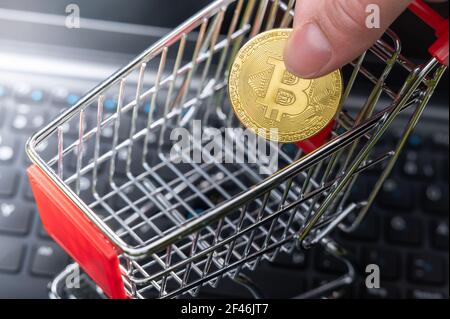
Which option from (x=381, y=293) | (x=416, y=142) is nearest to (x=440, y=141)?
(x=416, y=142)

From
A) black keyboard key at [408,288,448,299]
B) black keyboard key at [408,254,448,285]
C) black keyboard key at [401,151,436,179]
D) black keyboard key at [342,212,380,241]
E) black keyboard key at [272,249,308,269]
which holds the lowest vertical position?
black keyboard key at [408,288,448,299]

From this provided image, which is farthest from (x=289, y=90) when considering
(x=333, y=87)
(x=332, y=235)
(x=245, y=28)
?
(x=332, y=235)

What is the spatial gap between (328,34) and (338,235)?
0.38 m

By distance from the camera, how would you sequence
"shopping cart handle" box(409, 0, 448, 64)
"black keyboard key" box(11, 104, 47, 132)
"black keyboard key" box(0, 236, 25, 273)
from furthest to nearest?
"black keyboard key" box(11, 104, 47, 132), "black keyboard key" box(0, 236, 25, 273), "shopping cart handle" box(409, 0, 448, 64)

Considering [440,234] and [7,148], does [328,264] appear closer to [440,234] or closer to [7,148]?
[440,234]

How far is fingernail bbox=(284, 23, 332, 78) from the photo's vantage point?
25.5 inches

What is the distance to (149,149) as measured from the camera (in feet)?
3.21

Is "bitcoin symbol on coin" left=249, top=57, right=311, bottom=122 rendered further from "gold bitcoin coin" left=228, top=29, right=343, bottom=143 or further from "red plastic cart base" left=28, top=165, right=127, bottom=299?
"red plastic cart base" left=28, top=165, right=127, bottom=299

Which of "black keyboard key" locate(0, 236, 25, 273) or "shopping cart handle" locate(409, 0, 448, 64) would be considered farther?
"black keyboard key" locate(0, 236, 25, 273)

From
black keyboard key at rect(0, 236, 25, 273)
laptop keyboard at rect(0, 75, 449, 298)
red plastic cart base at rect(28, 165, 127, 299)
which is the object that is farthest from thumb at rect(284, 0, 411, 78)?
black keyboard key at rect(0, 236, 25, 273)

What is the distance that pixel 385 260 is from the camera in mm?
946

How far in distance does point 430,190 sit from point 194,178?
34 centimetres

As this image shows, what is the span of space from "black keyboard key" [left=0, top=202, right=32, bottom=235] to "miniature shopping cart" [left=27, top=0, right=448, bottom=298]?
7 cm

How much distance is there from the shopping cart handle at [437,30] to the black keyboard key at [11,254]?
565mm
